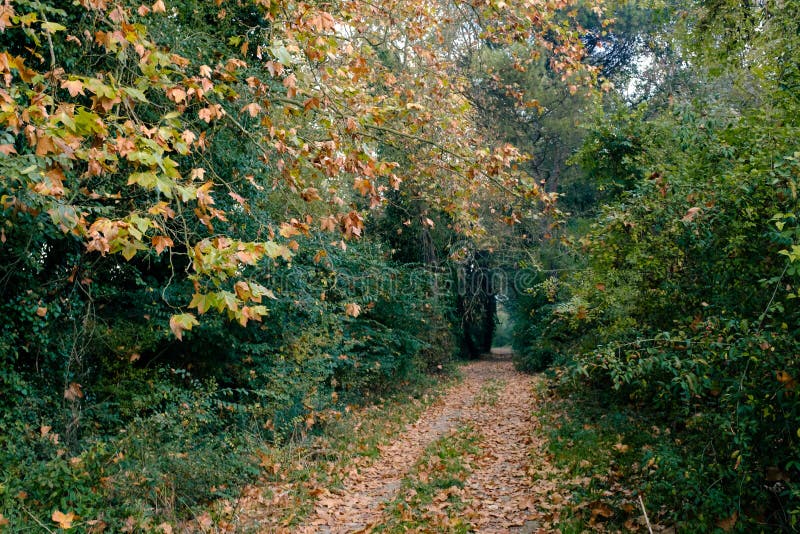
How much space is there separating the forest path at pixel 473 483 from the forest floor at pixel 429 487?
0.01 m

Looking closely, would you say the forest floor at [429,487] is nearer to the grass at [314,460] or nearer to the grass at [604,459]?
the grass at [314,460]

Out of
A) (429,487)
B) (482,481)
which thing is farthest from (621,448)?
(429,487)

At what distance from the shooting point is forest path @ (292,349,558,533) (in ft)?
19.0

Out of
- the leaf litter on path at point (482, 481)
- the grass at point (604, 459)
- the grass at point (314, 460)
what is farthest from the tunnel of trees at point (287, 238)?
the leaf litter on path at point (482, 481)

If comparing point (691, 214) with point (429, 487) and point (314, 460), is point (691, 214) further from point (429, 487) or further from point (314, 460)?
point (314, 460)

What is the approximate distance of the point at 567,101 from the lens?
67.9 ft

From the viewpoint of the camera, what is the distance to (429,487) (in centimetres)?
675

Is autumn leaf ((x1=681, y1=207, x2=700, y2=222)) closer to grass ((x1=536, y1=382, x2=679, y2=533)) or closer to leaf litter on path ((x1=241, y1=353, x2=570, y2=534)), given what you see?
grass ((x1=536, y1=382, x2=679, y2=533))

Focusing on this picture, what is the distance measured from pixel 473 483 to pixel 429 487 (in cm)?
63

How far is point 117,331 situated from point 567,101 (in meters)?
17.6

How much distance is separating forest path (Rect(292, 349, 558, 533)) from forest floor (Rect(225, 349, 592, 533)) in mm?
12

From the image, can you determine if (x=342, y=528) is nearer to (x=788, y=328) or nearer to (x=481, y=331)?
(x=788, y=328)

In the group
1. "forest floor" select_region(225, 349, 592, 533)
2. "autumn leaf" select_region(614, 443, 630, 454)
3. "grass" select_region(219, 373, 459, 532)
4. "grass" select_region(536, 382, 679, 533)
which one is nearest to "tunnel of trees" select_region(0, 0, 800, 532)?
"grass" select_region(536, 382, 679, 533)

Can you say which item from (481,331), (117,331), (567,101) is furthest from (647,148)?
(481,331)
